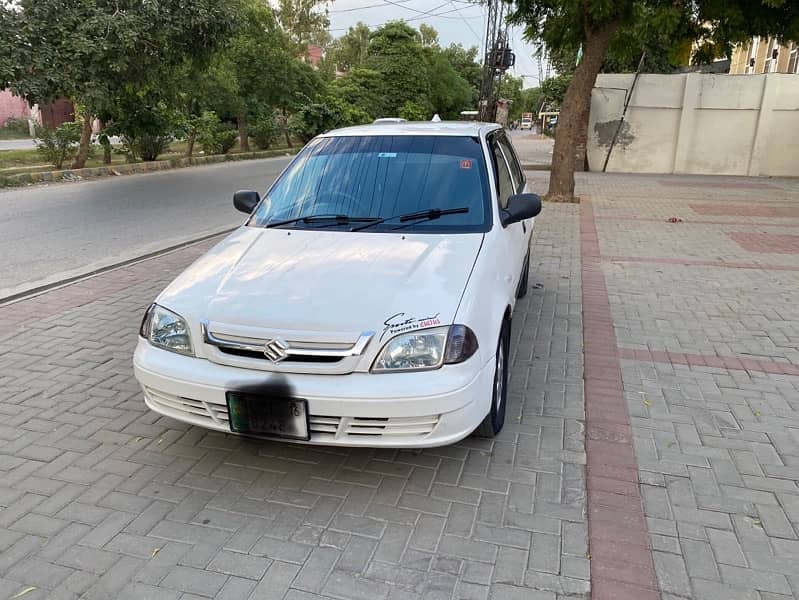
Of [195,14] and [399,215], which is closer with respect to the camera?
[399,215]

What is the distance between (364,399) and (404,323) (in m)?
0.39

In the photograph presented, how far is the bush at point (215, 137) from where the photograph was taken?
23328 millimetres

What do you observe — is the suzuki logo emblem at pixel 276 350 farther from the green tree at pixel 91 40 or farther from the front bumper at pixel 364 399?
the green tree at pixel 91 40

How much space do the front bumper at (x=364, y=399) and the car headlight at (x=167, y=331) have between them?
74mm

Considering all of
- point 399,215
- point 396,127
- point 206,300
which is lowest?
point 206,300

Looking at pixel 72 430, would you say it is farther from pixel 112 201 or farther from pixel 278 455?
pixel 112 201

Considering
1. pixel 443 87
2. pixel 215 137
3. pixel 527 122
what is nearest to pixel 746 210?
pixel 215 137

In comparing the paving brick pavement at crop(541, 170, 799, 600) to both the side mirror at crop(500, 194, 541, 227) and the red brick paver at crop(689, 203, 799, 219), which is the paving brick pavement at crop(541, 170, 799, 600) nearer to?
the side mirror at crop(500, 194, 541, 227)

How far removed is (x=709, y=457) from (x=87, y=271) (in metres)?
6.49

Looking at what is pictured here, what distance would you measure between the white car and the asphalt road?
13.4 feet

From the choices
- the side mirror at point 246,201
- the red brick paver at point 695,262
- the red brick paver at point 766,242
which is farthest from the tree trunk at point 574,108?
the side mirror at point 246,201

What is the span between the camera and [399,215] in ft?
12.5

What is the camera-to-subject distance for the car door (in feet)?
13.0

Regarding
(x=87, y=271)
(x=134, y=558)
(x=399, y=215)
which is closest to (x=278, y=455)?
(x=134, y=558)
